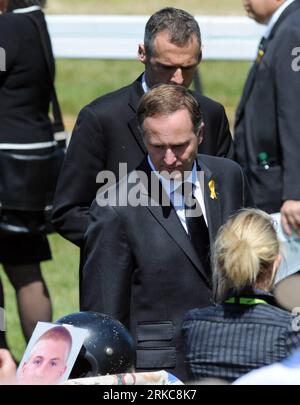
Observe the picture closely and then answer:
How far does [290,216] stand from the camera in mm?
5984

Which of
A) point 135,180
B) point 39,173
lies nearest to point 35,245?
point 39,173

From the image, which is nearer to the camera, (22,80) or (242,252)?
(242,252)

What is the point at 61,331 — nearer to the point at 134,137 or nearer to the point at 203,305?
the point at 203,305

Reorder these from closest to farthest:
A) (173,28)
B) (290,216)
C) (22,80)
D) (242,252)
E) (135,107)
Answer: (242,252) → (173,28) → (135,107) → (290,216) → (22,80)

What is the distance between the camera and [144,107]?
500 centimetres

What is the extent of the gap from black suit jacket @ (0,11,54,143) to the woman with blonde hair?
247cm

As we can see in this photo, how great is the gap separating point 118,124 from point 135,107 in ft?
0.35

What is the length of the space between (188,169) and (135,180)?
0.21 m

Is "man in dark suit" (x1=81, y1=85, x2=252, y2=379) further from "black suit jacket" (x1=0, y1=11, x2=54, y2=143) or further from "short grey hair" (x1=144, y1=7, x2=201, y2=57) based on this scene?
"black suit jacket" (x1=0, y1=11, x2=54, y2=143)

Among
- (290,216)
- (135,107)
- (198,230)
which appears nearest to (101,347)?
(198,230)

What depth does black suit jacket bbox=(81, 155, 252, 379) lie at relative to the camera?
496 centimetres

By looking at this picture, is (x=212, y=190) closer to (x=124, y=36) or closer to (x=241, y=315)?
(x=241, y=315)

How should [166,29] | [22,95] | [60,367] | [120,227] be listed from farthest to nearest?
[22,95]
[166,29]
[120,227]
[60,367]

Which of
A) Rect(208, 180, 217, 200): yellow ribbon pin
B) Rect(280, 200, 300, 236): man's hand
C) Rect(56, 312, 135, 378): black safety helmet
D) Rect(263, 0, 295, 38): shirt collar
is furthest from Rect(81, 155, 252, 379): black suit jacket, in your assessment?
Rect(263, 0, 295, 38): shirt collar
